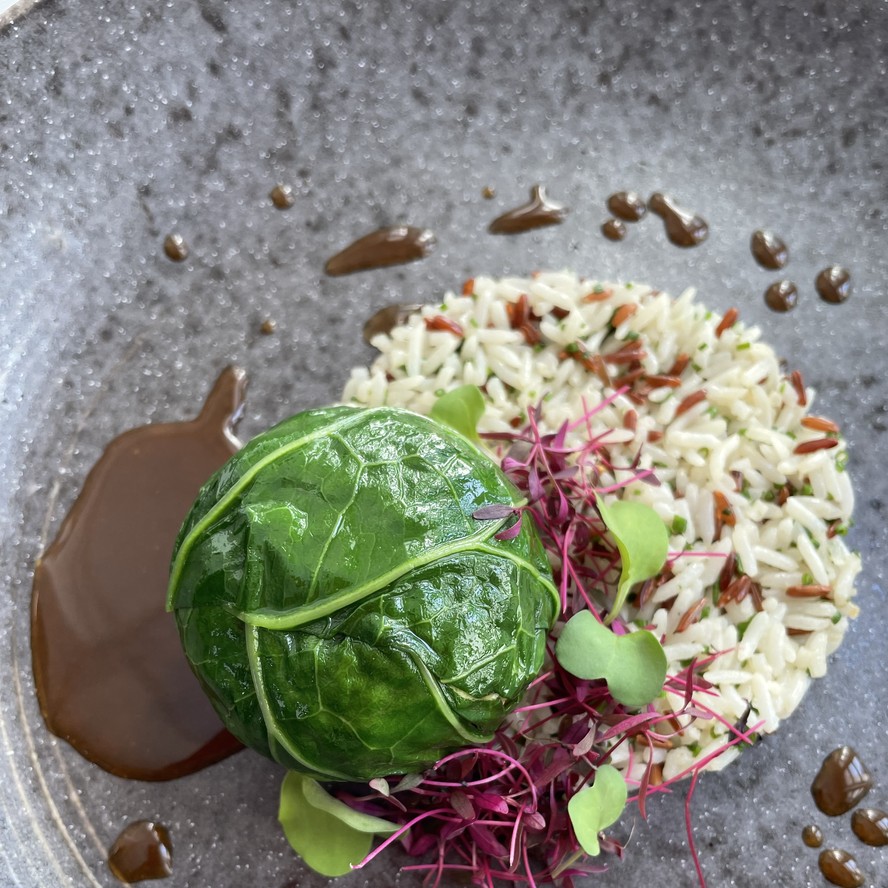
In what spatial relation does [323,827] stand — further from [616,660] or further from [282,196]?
[282,196]

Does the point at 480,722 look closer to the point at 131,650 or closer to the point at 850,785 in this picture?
the point at 131,650

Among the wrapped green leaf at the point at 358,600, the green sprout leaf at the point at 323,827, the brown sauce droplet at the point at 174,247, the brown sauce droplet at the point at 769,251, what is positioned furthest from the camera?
the brown sauce droplet at the point at 769,251

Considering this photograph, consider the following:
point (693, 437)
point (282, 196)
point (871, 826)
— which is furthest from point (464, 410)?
point (871, 826)

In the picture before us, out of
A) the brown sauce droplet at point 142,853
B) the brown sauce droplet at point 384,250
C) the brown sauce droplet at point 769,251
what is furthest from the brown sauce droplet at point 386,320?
the brown sauce droplet at point 142,853

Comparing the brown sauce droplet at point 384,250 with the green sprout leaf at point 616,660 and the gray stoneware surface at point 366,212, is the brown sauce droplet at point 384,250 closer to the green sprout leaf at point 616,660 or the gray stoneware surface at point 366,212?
the gray stoneware surface at point 366,212

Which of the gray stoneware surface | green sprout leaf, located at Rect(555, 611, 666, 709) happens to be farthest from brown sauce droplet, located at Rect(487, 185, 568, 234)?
green sprout leaf, located at Rect(555, 611, 666, 709)

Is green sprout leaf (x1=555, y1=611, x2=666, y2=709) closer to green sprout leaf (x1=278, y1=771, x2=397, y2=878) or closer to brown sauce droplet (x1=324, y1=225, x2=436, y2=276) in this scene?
green sprout leaf (x1=278, y1=771, x2=397, y2=878)

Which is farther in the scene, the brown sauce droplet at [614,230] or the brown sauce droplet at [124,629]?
the brown sauce droplet at [614,230]
